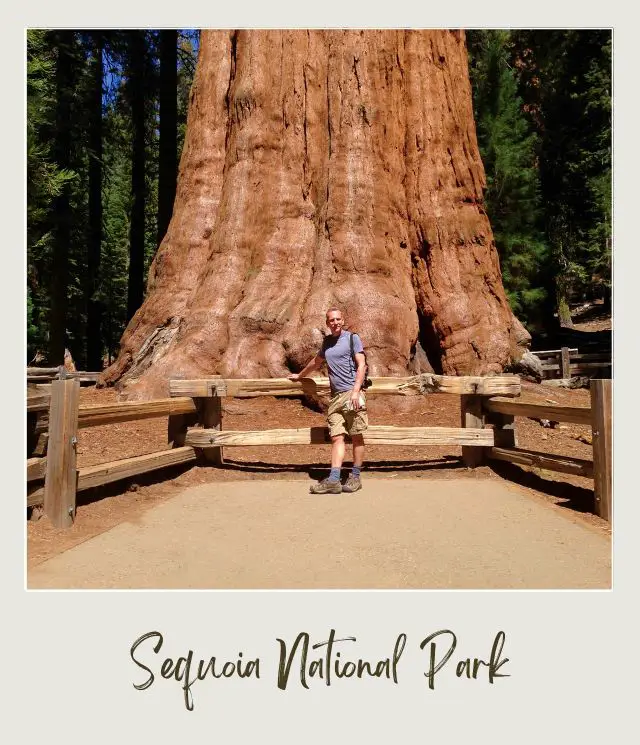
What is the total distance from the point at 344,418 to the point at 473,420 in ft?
5.92

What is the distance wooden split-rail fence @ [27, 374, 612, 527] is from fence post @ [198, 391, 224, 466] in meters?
0.01

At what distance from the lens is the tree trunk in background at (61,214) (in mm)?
19297

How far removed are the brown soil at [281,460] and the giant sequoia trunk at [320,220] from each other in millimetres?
674

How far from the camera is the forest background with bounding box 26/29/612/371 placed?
64.7 ft

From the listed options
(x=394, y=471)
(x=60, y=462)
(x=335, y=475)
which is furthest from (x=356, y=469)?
(x=60, y=462)

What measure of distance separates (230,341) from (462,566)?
6.31m

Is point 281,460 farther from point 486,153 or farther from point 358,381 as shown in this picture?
point 486,153

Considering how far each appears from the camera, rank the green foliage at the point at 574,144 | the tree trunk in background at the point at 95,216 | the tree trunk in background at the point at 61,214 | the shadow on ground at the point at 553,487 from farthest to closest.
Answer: the green foliage at the point at 574,144 < the tree trunk in background at the point at 95,216 < the tree trunk in background at the point at 61,214 < the shadow on ground at the point at 553,487

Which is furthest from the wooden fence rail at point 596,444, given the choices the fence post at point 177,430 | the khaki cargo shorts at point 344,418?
the fence post at point 177,430

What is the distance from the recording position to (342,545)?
16.1ft

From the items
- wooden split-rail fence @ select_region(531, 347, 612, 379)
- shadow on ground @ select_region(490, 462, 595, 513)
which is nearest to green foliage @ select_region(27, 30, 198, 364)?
shadow on ground @ select_region(490, 462, 595, 513)

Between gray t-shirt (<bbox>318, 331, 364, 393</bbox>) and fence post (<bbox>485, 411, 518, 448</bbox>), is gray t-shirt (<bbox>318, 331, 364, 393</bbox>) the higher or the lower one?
the higher one

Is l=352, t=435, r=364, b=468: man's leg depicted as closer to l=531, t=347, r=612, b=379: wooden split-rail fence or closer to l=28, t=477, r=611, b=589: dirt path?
l=28, t=477, r=611, b=589: dirt path

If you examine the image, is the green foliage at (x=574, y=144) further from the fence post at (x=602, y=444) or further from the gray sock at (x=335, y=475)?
the gray sock at (x=335, y=475)
